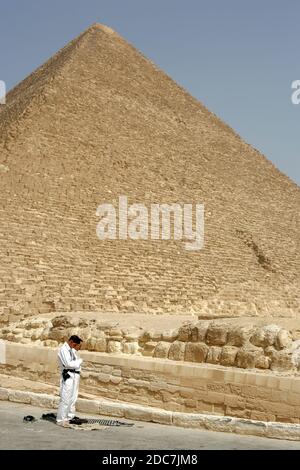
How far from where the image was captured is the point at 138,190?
23172mm

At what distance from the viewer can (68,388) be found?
5094 mm

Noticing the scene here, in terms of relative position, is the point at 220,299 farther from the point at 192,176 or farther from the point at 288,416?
the point at 288,416

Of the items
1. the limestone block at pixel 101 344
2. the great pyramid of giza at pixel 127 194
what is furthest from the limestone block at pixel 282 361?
the great pyramid of giza at pixel 127 194

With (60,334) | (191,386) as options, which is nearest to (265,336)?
(191,386)

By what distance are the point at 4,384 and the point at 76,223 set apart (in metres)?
12.2

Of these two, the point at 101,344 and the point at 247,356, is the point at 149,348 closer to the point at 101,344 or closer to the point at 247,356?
the point at 101,344

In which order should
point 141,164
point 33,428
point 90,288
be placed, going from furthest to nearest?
point 141,164 < point 90,288 < point 33,428

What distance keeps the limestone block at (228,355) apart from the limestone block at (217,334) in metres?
0.12

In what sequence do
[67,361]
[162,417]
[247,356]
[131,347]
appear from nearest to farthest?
[162,417]
[67,361]
[247,356]
[131,347]

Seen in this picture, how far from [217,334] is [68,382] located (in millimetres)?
1336

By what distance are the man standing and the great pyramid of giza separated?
27.4 ft

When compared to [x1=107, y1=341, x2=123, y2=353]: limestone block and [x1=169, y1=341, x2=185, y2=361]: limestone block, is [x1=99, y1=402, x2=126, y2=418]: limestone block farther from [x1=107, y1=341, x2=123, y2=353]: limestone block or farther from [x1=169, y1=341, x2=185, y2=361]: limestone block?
[x1=107, y1=341, x2=123, y2=353]: limestone block

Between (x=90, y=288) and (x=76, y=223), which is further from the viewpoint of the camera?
(x=76, y=223)

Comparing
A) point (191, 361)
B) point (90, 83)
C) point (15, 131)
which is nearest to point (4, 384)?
point (191, 361)
